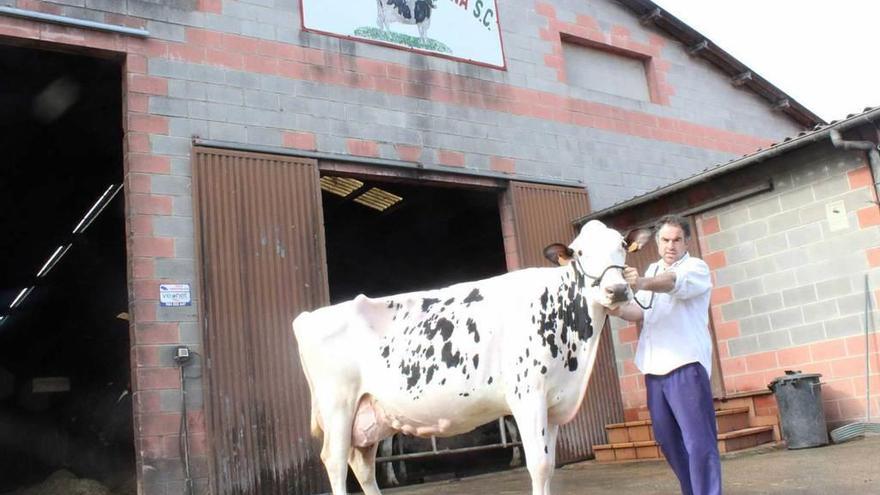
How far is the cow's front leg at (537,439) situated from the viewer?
4074 mm

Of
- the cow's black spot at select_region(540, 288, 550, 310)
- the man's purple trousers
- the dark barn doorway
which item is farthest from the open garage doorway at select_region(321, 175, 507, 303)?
the man's purple trousers

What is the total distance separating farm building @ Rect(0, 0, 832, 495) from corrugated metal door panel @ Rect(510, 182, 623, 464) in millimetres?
30

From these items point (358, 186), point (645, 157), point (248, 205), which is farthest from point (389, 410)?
point (645, 157)

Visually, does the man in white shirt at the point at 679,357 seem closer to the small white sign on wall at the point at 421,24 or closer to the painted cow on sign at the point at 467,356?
the painted cow on sign at the point at 467,356

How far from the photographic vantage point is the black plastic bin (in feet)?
23.9

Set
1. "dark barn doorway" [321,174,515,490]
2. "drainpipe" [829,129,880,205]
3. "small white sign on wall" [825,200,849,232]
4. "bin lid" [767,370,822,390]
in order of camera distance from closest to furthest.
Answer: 1. "drainpipe" [829,129,880,205]
2. "bin lid" [767,370,822,390]
3. "small white sign on wall" [825,200,849,232]
4. "dark barn doorway" [321,174,515,490]

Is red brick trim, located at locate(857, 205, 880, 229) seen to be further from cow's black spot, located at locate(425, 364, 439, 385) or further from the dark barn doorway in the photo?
cow's black spot, located at locate(425, 364, 439, 385)

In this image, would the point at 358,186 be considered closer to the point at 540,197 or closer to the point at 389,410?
the point at 540,197

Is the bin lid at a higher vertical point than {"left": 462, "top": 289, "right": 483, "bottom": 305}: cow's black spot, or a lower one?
lower

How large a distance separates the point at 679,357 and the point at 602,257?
25.4 inches

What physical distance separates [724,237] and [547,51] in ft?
11.9

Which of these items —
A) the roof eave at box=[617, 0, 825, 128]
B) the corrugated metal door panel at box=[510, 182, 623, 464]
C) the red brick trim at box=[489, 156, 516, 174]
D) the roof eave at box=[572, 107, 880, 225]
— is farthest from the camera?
the roof eave at box=[617, 0, 825, 128]

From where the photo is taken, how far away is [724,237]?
8.55 metres

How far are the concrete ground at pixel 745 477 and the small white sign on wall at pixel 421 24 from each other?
192 inches
